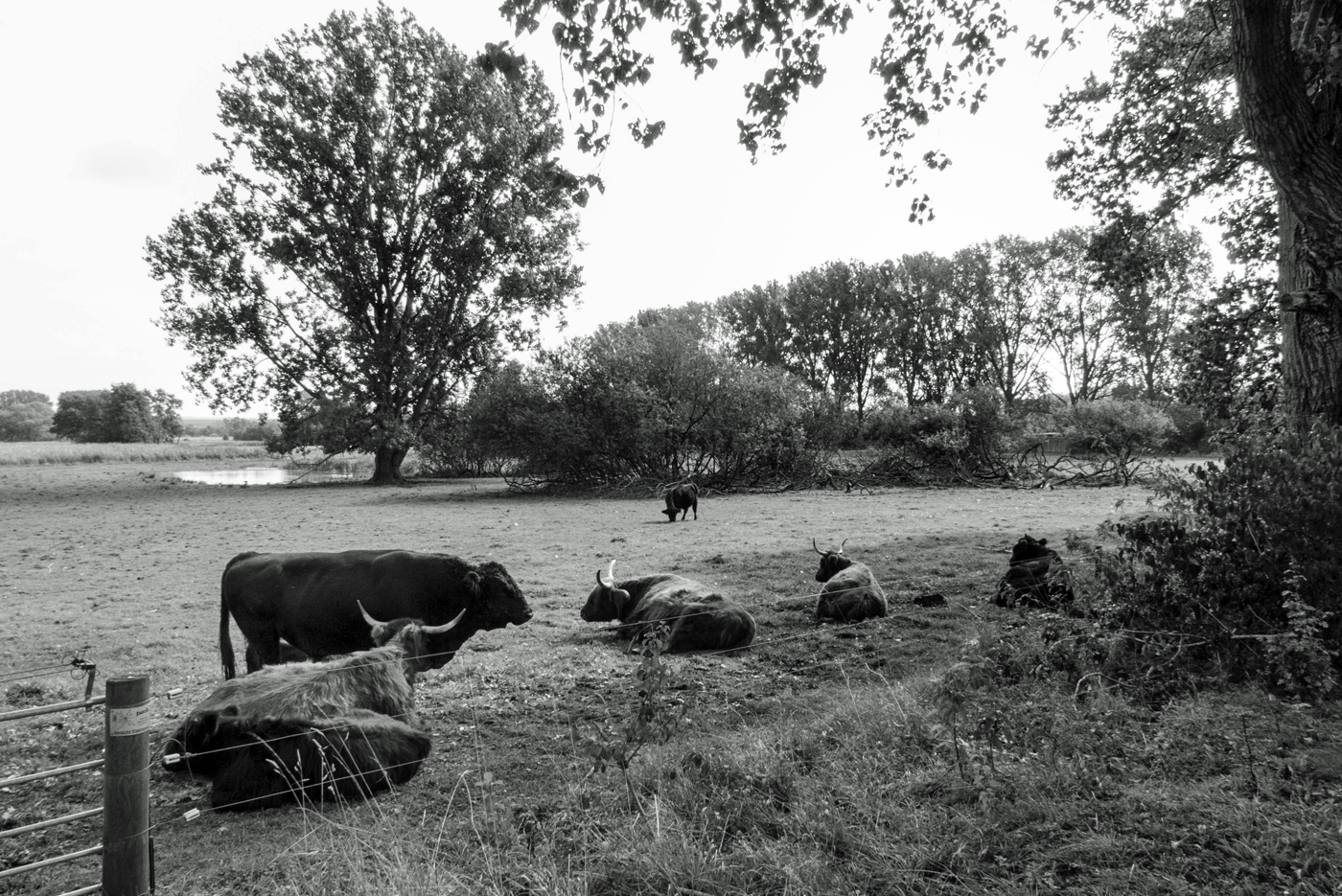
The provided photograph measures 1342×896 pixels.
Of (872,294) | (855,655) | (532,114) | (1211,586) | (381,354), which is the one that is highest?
(532,114)

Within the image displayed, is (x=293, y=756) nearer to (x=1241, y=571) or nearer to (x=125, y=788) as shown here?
(x=125, y=788)

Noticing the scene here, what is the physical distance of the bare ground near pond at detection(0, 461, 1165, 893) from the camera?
14.1 feet

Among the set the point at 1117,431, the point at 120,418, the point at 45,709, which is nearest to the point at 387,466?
the point at 1117,431

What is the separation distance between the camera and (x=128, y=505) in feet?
83.3

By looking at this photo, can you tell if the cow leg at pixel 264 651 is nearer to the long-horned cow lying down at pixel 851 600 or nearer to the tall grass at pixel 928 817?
the tall grass at pixel 928 817

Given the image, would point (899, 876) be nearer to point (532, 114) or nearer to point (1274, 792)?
point (1274, 792)

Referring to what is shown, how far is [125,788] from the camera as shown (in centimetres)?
297

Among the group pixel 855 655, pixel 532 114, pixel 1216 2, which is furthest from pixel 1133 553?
pixel 532 114

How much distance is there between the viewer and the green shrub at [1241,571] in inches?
203

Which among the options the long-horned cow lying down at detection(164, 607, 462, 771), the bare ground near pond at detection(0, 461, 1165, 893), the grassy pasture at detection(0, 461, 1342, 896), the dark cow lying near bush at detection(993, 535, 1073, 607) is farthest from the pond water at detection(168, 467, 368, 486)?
the long-horned cow lying down at detection(164, 607, 462, 771)

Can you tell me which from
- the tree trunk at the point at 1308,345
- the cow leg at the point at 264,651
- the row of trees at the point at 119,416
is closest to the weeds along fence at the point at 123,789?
the cow leg at the point at 264,651

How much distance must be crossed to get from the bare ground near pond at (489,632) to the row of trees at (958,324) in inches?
1275

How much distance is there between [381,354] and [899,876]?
34693 millimetres

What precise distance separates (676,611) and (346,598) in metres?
3.35
